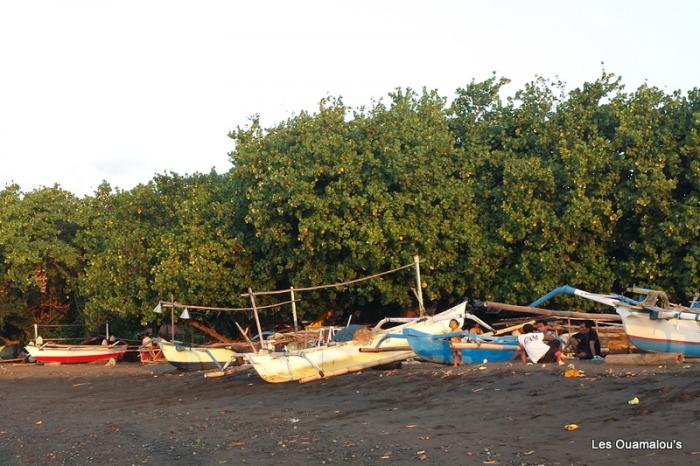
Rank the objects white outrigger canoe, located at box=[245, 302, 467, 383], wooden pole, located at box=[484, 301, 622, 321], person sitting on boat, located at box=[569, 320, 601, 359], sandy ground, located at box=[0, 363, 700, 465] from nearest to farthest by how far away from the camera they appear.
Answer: sandy ground, located at box=[0, 363, 700, 465], person sitting on boat, located at box=[569, 320, 601, 359], wooden pole, located at box=[484, 301, 622, 321], white outrigger canoe, located at box=[245, 302, 467, 383]

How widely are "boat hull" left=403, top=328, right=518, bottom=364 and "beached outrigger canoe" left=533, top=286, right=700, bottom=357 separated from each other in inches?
103

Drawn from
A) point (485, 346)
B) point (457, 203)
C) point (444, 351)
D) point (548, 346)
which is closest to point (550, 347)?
point (548, 346)

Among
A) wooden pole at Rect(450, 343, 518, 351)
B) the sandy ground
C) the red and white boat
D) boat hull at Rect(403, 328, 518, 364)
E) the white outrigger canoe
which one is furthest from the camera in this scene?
the red and white boat

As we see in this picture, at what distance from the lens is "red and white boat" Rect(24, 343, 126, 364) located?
34344 mm

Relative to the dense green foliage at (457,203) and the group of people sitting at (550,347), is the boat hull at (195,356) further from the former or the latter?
the group of people sitting at (550,347)

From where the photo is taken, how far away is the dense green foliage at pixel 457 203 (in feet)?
78.5

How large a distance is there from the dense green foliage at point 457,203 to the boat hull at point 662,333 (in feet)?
21.3

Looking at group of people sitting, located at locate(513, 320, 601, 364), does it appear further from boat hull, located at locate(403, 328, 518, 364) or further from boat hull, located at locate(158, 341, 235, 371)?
boat hull, located at locate(158, 341, 235, 371)

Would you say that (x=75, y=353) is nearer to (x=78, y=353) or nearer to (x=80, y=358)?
(x=78, y=353)

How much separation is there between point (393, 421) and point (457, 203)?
542 inches

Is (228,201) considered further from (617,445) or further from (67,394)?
(617,445)

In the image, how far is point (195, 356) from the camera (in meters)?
27.9

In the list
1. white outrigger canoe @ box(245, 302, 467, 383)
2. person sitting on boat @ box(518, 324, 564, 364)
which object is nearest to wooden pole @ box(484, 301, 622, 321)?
person sitting on boat @ box(518, 324, 564, 364)

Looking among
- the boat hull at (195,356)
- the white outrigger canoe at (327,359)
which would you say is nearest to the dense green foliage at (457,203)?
the boat hull at (195,356)
